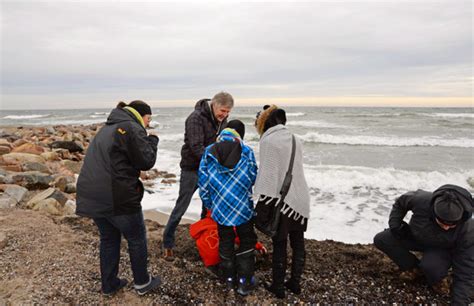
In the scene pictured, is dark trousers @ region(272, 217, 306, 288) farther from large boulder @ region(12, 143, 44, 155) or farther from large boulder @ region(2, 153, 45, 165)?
large boulder @ region(12, 143, 44, 155)

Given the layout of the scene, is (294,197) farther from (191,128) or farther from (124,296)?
(124,296)

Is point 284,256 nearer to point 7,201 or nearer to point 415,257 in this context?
point 415,257

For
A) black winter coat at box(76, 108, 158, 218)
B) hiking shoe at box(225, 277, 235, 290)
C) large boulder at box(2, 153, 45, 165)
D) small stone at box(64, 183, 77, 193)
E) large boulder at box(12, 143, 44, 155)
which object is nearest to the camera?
black winter coat at box(76, 108, 158, 218)

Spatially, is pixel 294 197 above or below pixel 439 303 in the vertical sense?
above

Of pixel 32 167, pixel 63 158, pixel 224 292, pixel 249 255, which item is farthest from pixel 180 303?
pixel 63 158

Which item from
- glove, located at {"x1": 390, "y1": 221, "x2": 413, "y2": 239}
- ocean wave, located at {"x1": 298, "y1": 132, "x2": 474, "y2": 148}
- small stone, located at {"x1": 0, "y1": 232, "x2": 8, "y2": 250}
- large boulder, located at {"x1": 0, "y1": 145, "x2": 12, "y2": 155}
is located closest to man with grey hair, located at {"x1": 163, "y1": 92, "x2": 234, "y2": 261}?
small stone, located at {"x1": 0, "y1": 232, "x2": 8, "y2": 250}

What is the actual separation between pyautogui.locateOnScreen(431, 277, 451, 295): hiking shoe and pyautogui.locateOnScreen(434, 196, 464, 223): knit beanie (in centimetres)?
81

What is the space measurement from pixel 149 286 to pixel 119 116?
1.59m

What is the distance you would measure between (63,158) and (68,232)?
6722 millimetres

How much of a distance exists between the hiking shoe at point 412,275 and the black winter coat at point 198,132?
2.44m

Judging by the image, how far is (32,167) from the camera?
23.0ft

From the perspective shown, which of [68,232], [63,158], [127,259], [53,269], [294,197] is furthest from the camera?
[63,158]

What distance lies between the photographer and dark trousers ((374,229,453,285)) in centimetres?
287

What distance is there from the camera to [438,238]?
2.83 meters
